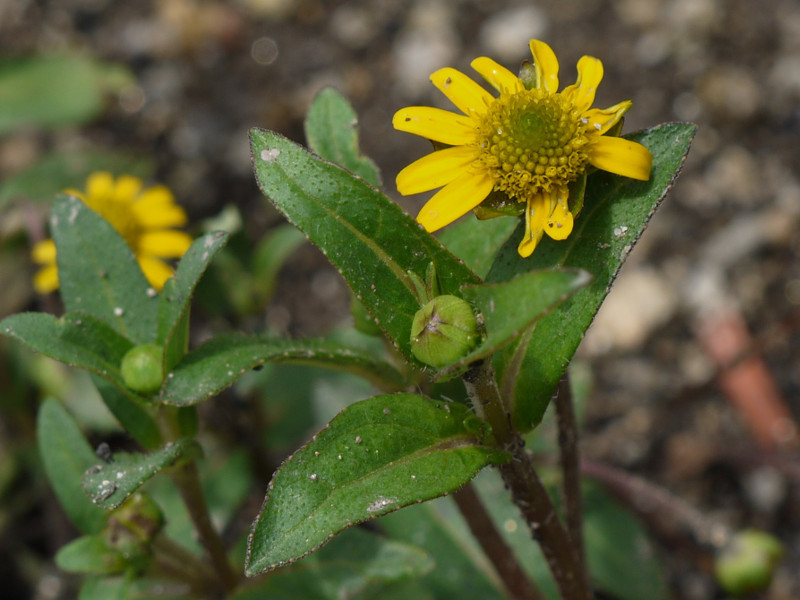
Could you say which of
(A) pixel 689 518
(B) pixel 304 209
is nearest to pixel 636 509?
(A) pixel 689 518

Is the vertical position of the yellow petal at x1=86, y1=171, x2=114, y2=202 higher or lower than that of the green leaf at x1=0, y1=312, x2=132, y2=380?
lower

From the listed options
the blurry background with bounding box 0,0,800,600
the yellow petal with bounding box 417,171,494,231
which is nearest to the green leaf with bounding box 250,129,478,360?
the yellow petal with bounding box 417,171,494,231

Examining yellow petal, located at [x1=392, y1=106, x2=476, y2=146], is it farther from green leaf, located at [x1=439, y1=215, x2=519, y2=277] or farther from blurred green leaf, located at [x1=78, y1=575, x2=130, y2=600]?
blurred green leaf, located at [x1=78, y1=575, x2=130, y2=600]

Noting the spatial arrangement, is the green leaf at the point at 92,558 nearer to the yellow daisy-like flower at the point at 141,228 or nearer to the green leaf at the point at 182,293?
the green leaf at the point at 182,293

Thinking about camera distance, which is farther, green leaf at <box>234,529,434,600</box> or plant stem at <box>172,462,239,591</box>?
green leaf at <box>234,529,434,600</box>

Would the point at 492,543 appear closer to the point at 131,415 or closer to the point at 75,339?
the point at 131,415

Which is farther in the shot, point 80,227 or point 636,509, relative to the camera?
point 636,509

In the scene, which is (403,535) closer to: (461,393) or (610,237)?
(461,393)
